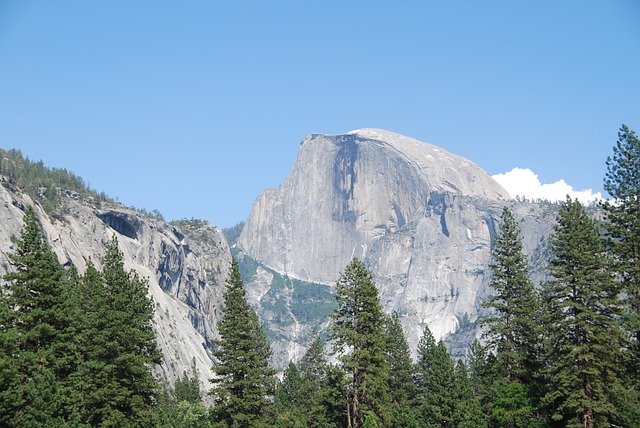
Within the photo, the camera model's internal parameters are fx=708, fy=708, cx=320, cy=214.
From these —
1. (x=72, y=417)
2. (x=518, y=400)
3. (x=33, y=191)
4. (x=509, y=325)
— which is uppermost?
(x=33, y=191)

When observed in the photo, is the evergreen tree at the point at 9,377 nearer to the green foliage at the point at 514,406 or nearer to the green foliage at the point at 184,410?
the green foliage at the point at 184,410

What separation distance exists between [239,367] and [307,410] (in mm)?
31672

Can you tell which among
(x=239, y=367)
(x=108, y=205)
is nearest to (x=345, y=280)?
(x=239, y=367)

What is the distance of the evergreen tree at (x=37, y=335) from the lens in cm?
3284

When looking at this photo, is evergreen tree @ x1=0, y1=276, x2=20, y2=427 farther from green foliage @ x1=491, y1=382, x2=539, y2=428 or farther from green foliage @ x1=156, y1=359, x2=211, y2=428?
green foliage @ x1=491, y1=382, x2=539, y2=428


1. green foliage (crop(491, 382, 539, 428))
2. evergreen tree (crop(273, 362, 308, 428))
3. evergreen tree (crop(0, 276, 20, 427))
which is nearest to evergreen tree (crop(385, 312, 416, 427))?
evergreen tree (crop(273, 362, 308, 428))

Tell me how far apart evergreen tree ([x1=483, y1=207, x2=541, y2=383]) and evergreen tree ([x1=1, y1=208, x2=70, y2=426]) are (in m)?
27.7

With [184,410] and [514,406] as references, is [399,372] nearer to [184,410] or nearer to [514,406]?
[514,406]

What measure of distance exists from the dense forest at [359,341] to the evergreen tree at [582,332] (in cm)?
8

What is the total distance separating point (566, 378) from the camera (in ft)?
129

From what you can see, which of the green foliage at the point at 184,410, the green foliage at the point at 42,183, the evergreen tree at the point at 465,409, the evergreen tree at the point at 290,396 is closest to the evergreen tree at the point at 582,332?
the evergreen tree at the point at 465,409

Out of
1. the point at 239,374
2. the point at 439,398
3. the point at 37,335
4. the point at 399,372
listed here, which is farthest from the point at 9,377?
the point at 399,372

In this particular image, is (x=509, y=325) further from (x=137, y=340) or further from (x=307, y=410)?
(x=307, y=410)

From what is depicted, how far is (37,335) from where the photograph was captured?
37.0 m
